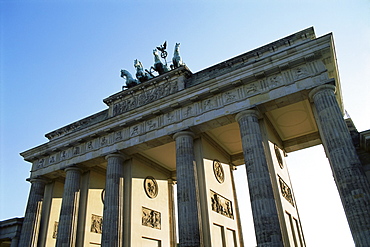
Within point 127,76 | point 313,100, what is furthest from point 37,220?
point 313,100

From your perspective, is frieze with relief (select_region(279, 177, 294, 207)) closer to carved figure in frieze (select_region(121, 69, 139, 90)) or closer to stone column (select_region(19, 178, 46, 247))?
carved figure in frieze (select_region(121, 69, 139, 90))

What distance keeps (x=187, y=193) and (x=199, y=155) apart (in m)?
2.74

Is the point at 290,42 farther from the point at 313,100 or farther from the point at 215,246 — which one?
the point at 215,246

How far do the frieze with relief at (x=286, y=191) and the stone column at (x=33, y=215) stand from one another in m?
16.6

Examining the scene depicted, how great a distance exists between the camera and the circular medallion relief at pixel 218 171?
18172 mm

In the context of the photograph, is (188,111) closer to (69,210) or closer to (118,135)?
(118,135)

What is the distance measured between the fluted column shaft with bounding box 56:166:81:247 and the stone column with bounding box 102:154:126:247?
320 cm

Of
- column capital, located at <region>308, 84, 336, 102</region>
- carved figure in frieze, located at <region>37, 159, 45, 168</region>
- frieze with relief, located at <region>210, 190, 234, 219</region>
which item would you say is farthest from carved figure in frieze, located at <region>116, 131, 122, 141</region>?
column capital, located at <region>308, 84, 336, 102</region>

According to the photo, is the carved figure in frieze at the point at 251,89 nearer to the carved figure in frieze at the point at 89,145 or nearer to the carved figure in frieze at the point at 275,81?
the carved figure in frieze at the point at 275,81

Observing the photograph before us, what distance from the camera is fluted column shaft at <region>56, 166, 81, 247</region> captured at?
18.3 m

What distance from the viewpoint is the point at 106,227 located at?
16.5m

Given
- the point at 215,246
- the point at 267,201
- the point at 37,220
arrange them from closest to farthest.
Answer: the point at 267,201, the point at 215,246, the point at 37,220

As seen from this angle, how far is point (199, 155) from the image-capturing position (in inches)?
667

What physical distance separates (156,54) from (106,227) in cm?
1246
